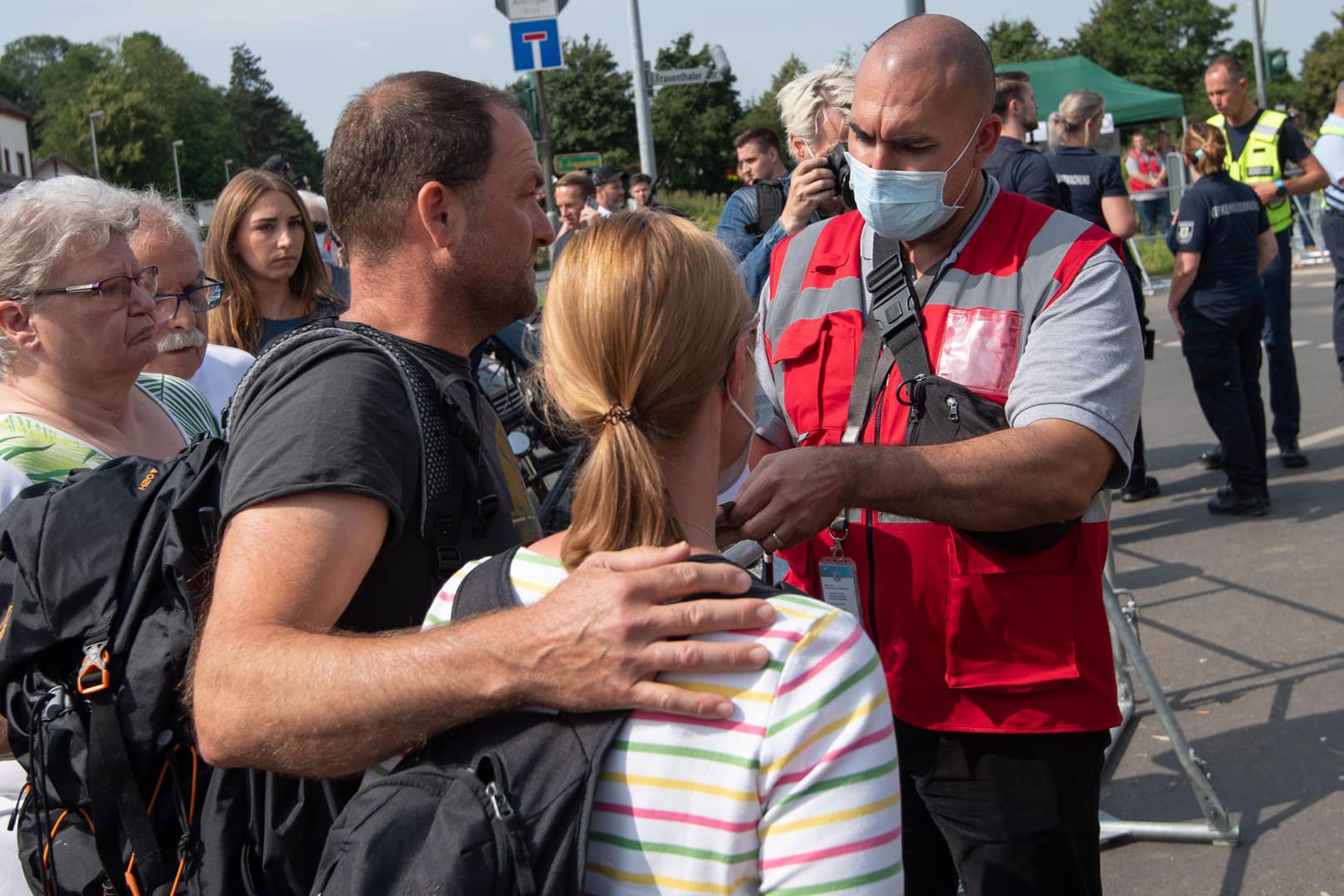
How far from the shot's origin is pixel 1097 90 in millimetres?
23812

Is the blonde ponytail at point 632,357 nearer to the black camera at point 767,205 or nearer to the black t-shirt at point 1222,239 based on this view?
the black camera at point 767,205

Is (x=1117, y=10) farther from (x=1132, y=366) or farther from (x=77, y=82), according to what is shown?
(x=77, y=82)

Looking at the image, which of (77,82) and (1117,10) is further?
(77,82)

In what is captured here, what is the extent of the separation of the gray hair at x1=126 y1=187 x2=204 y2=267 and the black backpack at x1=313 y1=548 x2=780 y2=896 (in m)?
2.73

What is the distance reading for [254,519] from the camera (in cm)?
151

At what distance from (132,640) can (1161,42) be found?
74279 millimetres

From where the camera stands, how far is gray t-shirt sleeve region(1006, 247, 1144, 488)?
2152 mm

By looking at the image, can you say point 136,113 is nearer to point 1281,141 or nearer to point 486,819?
point 1281,141

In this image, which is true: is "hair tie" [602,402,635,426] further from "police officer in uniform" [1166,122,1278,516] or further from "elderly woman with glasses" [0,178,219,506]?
"police officer in uniform" [1166,122,1278,516]

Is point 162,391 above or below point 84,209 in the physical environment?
below

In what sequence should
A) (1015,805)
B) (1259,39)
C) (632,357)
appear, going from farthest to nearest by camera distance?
(1259,39) → (1015,805) → (632,357)

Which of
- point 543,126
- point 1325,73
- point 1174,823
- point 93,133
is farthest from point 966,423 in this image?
point 93,133

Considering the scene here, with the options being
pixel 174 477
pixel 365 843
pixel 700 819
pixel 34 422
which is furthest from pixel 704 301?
pixel 34 422

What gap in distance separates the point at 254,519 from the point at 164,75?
426ft
